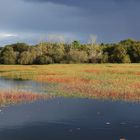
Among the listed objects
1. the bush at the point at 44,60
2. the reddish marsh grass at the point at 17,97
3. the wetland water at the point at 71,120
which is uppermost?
the bush at the point at 44,60

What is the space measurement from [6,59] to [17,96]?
266 feet

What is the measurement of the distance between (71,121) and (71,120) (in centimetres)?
27

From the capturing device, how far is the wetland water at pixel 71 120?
1867 cm

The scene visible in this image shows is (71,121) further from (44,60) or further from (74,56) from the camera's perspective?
(74,56)

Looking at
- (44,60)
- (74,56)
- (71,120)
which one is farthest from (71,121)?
(74,56)

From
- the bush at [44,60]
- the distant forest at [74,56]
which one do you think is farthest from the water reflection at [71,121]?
the distant forest at [74,56]

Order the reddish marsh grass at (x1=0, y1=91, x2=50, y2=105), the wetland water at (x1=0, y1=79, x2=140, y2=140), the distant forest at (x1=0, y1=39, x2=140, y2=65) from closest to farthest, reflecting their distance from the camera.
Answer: the wetland water at (x1=0, y1=79, x2=140, y2=140)
the reddish marsh grass at (x1=0, y1=91, x2=50, y2=105)
the distant forest at (x1=0, y1=39, x2=140, y2=65)

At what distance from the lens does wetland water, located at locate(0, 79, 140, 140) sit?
61.3ft

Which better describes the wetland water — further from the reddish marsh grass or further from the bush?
the bush

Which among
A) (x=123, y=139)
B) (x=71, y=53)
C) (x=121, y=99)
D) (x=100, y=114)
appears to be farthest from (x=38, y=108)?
(x=71, y=53)

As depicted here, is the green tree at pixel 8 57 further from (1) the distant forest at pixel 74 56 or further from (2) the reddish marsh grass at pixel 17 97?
(2) the reddish marsh grass at pixel 17 97

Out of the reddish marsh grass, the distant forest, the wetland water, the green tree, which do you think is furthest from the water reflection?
the green tree

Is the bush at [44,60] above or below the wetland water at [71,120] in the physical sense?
above

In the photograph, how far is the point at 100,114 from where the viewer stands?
24.0 meters
